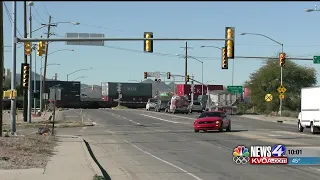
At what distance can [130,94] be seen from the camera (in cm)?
10100

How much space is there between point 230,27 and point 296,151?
2156 cm

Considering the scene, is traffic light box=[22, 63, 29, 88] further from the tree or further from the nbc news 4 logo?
the tree

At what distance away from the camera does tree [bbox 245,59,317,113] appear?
236 ft

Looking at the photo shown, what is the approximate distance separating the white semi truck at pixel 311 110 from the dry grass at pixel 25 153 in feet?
57.1

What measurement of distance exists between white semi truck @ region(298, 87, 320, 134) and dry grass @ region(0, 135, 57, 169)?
1739 centimetres

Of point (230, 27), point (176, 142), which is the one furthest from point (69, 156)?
Answer: point (230, 27)

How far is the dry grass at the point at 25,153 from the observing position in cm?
1430

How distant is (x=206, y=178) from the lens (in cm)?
1276

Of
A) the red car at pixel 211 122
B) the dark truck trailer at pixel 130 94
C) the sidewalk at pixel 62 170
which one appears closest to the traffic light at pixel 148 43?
the red car at pixel 211 122

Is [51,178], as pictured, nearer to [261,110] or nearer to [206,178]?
[206,178]

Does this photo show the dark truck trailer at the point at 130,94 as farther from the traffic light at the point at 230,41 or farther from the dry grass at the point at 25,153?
the dry grass at the point at 25,153

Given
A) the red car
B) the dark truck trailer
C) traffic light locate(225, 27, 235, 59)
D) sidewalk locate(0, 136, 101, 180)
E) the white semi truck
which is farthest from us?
the dark truck trailer

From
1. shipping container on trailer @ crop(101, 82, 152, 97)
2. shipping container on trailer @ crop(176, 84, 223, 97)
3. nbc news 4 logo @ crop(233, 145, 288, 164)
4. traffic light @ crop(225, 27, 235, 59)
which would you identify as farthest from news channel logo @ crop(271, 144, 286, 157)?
shipping container on trailer @ crop(176, 84, 223, 97)

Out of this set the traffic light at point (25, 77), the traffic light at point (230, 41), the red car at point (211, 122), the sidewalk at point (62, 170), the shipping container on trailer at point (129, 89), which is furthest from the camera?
the shipping container on trailer at point (129, 89)
